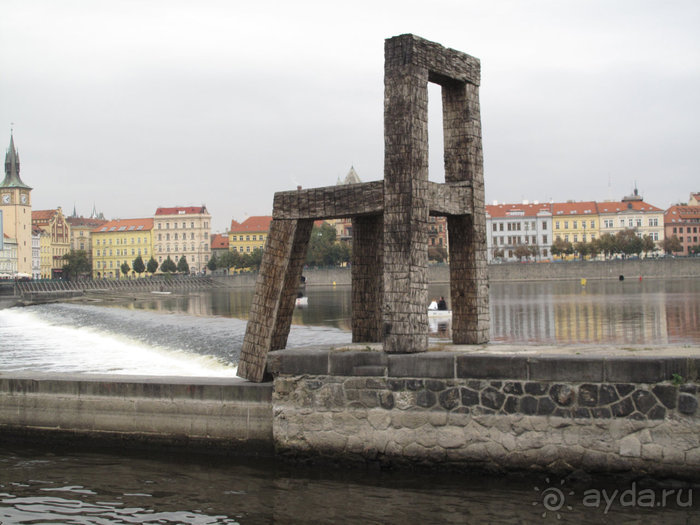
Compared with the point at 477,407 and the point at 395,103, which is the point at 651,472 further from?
the point at 395,103

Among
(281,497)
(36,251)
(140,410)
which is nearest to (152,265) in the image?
(36,251)

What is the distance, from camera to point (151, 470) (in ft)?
40.6

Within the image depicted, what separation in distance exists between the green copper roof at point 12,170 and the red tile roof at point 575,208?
395ft

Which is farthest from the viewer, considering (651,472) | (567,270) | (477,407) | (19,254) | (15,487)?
(19,254)

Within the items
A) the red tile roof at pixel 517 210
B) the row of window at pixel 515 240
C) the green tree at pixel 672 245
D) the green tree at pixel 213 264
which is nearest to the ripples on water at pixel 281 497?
the green tree at pixel 672 245

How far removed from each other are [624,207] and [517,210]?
24.7 meters

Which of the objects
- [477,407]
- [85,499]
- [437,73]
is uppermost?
[437,73]

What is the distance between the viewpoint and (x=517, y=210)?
182m

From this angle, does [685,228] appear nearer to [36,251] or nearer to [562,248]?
[562,248]

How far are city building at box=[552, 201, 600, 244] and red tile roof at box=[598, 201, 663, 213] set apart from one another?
189cm

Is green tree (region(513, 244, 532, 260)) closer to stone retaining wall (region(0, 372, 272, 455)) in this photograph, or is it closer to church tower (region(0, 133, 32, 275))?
church tower (region(0, 133, 32, 275))

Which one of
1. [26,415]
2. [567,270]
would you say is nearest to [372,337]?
[26,415]

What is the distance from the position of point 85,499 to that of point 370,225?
6.67m

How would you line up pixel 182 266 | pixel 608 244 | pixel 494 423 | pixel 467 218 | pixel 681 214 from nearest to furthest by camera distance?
pixel 494 423 → pixel 467 218 → pixel 608 244 → pixel 681 214 → pixel 182 266
